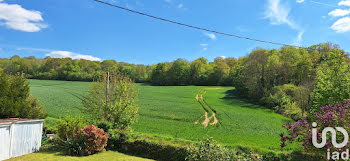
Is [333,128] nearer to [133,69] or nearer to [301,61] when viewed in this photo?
[301,61]

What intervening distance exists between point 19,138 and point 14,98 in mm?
4496

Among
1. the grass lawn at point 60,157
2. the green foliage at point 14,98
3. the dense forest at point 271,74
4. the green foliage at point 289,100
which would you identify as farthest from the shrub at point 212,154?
the green foliage at point 289,100

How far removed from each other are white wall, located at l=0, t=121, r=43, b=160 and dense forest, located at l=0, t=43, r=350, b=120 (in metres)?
6.83

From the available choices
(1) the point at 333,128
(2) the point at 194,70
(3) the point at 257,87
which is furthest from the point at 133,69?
(1) the point at 333,128

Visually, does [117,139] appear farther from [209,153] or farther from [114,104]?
[209,153]

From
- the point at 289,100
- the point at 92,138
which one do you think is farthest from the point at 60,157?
the point at 289,100

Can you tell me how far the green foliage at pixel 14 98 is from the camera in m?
12.8

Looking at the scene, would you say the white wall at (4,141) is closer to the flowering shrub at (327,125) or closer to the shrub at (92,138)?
the shrub at (92,138)

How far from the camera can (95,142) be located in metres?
11.7

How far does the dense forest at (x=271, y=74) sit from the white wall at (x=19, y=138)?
6835mm

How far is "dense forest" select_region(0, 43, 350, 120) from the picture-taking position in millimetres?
17016

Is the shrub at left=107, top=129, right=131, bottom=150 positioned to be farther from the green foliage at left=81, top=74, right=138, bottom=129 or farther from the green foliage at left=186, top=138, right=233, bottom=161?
the green foliage at left=186, top=138, right=233, bottom=161

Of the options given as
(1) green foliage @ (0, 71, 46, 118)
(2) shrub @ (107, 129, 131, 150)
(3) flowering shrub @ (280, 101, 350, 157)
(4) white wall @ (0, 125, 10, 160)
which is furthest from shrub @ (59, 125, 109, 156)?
(3) flowering shrub @ (280, 101, 350, 157)

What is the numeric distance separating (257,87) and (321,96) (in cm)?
2948
